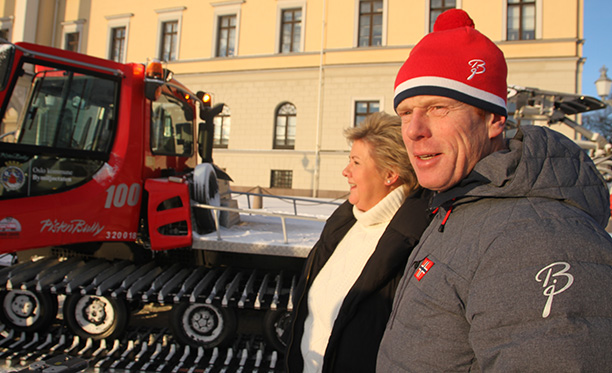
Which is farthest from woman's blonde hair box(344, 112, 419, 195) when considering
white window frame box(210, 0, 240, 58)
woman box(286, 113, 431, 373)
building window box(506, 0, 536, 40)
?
white window frame box(210, 0, 240, 58)

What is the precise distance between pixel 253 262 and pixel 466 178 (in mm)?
3314

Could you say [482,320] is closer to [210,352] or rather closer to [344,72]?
[210,352]

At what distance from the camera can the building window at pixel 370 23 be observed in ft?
63.9

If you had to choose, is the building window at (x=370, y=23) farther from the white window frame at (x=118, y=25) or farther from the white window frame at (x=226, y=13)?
the white window frame at (x=118, y=25)

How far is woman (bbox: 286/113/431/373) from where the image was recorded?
65.3 inches

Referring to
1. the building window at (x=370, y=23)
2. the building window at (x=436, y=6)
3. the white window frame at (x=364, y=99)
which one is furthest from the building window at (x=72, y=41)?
the building window at (x=436, y=6)

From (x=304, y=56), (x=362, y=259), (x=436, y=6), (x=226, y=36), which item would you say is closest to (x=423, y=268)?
(x=362, y=259)

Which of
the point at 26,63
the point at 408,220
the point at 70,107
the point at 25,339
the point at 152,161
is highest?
the point at 26,63

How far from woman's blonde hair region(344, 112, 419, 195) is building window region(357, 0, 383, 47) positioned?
745 inches

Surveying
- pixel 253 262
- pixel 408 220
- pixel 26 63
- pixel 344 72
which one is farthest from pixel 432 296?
pixel 344 72

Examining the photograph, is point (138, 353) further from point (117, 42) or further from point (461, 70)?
point (117, 42)

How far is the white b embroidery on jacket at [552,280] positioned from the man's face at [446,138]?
1.42ft

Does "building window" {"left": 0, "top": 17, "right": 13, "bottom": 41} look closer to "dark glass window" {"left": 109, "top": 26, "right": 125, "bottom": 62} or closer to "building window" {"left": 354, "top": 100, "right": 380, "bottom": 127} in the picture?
"dark glass window" {"left": 109, "top": 26, "right": 125, "bottom": 62}

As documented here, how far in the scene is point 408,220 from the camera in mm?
1718
